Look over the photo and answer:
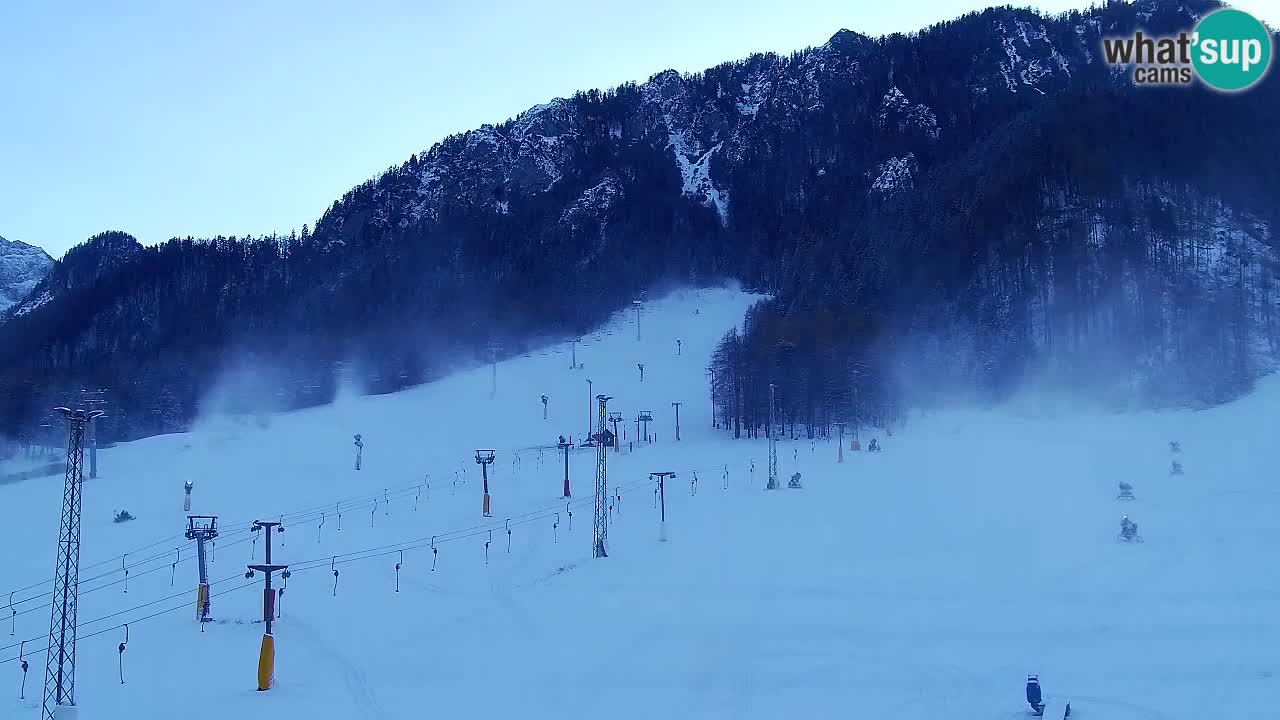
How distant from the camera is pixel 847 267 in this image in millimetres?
132625

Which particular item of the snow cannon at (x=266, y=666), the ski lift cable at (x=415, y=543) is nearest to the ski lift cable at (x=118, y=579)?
the ski lift cable at (x=415, y=543)

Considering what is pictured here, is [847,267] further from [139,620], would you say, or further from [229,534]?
[139,620]

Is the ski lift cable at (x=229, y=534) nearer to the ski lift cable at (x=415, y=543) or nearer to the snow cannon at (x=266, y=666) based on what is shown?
the ski lift cable at (x=415, y=543)

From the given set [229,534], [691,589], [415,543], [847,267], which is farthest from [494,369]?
[691,589]

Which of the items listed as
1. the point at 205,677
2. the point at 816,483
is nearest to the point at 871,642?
the point at 205,677

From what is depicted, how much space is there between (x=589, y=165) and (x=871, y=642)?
18149cm

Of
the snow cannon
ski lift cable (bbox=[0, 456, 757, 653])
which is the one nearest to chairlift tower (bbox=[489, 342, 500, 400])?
ski lift cable (bbox=[0, 456, 757, 653])

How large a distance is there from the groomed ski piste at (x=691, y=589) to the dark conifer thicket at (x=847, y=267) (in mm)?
28554

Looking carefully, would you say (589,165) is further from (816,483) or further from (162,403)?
(816,483)

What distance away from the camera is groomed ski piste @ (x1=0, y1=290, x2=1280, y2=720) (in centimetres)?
2250

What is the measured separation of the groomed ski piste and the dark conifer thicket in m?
28.6

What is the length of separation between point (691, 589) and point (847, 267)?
351ft

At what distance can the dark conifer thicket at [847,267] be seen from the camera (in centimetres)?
9250

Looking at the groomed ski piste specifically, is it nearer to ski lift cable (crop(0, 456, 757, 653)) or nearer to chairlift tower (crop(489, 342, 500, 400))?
ski lift cable (crop(0, 456, 757, 653))
